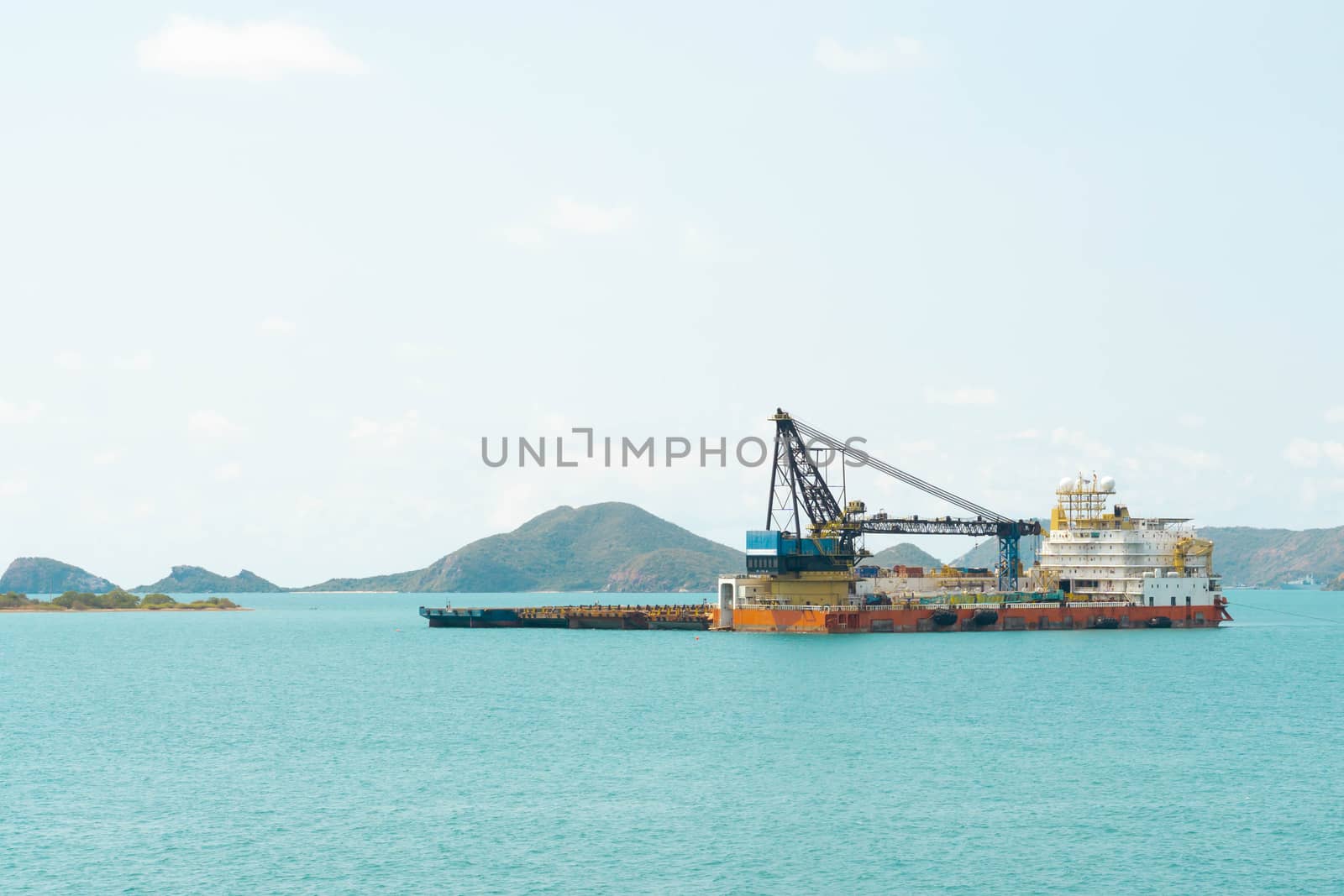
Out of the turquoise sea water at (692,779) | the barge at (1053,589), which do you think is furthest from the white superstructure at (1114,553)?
the turquoise sea water at (692,779)

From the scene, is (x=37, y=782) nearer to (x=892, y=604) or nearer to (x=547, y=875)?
(x=547, y=875)

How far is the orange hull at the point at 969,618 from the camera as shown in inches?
5064

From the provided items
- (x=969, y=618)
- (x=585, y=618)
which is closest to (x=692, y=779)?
(x=969, y=618)

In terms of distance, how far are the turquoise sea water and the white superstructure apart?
98.8ft

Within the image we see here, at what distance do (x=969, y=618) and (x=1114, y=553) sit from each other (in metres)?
17.1

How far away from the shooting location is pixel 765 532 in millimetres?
132750

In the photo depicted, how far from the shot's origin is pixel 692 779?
191 ft

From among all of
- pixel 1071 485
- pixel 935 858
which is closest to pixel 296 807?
pixel 935 858

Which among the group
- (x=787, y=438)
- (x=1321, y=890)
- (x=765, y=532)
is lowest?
(x=1321, y=890)

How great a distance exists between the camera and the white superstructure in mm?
138000

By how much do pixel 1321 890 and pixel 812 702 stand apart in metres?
42.1

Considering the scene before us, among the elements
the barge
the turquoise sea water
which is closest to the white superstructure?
the barge

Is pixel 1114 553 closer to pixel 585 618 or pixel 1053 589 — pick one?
pixel 1053 589

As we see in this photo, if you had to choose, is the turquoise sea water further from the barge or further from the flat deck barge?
the flat deck barge
